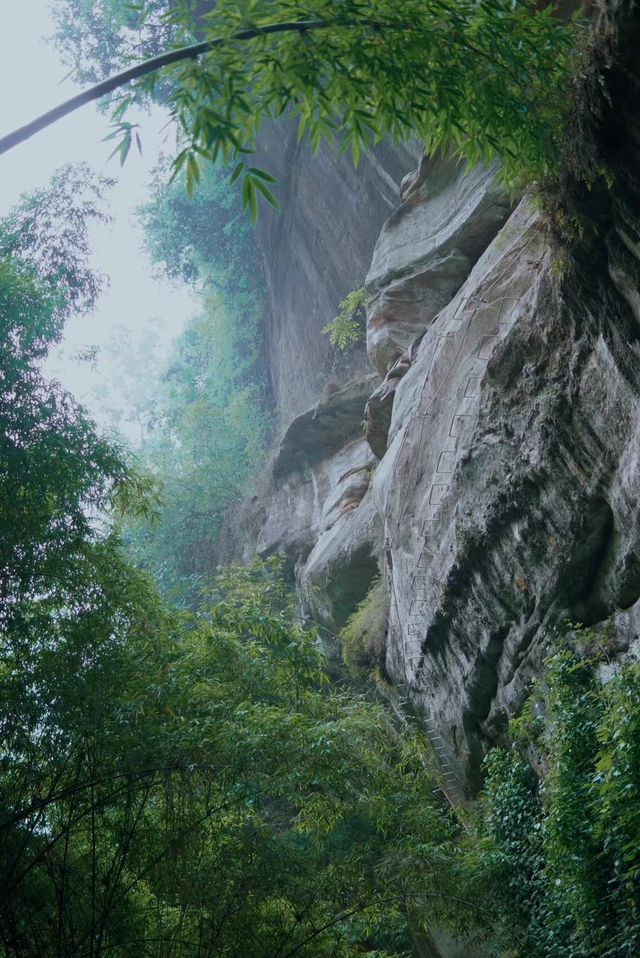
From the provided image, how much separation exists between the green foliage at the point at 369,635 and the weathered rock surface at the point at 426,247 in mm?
2743

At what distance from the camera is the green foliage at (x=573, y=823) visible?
155 inches

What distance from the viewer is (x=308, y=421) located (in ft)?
40.8

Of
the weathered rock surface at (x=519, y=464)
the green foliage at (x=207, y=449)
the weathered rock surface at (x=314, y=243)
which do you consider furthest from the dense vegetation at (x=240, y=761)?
the green foliage at (x=207, y=449)

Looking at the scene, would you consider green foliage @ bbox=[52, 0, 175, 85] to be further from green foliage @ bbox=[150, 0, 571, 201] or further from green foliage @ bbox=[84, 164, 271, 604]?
green foliage @ bbox=[150, 0, 571, 201]

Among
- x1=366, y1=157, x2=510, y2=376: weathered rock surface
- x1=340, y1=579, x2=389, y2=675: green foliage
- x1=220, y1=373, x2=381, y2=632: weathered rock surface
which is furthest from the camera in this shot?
x1=220, y1=373, x2=381, y2=632: weathered rock surface

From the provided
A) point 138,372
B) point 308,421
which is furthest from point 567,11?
point 138,372

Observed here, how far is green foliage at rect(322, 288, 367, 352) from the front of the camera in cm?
1138

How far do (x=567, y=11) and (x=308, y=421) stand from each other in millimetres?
7559

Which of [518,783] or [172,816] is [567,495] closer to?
[518,783]

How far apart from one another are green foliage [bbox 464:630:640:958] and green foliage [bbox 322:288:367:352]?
7.05 meters

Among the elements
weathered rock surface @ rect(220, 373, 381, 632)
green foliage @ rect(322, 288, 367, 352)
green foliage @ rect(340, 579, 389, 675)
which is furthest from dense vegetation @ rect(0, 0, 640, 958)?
green foliage @ rect(322, 288, 367, 352)

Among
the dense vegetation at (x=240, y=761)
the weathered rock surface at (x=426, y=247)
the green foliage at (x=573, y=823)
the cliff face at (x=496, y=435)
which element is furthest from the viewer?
the weathered rock surface at (x=426, y=247)

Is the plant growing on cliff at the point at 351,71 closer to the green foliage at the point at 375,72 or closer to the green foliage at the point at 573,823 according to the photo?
the green foliage at the point at 375,72

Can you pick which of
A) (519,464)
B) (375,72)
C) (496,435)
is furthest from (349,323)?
(375,72)
